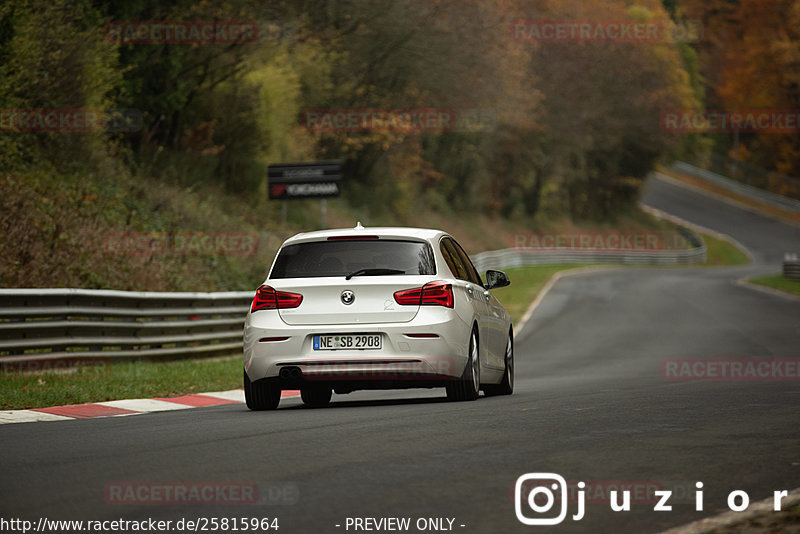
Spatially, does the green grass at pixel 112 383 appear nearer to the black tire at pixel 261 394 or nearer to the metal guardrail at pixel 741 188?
the black tire at pixel 261 394

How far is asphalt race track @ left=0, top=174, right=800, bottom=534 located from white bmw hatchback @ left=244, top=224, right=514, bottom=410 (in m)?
0.36

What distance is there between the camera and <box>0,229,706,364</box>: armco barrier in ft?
48.8

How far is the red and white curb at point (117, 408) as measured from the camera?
11.3 meters

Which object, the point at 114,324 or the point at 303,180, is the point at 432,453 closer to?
the point at 114,324

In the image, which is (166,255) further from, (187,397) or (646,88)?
(646,88)

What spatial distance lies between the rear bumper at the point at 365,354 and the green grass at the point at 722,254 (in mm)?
64281

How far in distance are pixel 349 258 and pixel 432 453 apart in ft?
13.7

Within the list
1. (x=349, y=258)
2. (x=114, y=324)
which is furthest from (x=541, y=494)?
(x=114, y=324)

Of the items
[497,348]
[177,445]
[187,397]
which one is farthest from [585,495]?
[187,397]

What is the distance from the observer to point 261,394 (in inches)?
450

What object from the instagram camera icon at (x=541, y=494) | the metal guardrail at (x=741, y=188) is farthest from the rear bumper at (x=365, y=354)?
the metal guardrail at (x=741, y=188)

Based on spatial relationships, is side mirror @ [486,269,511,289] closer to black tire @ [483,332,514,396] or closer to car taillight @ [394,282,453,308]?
black tire @ [483,332,514,396]

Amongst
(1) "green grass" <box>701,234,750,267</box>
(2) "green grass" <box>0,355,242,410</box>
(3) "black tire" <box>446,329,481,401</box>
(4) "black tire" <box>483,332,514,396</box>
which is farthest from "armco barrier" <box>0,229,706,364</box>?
(1) "green grass" <box>701,234,750,267</box>

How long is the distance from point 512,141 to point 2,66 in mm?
47344
